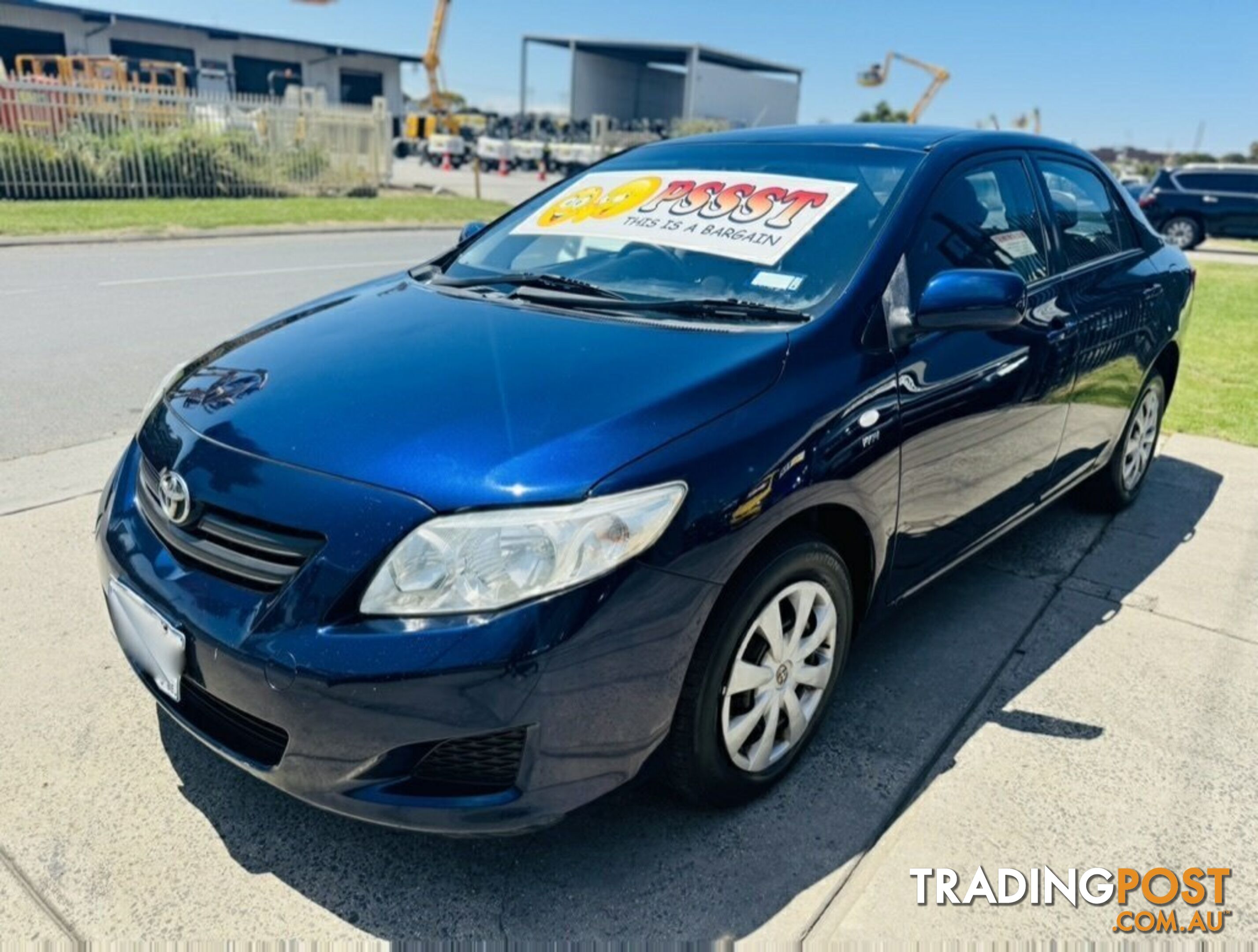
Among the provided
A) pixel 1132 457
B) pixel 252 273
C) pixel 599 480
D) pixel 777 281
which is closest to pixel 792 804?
pixel 599 480

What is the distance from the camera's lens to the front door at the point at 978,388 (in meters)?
2.87

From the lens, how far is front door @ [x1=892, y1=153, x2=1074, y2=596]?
287 centimetres

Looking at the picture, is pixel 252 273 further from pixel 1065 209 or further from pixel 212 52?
pixel 212 52

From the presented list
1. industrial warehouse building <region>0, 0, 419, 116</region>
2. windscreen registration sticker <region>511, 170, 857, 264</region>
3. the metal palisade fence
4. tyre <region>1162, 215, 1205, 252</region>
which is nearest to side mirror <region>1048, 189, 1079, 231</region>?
windscreen registration sticker <region>511, 170, 857, 264</region>

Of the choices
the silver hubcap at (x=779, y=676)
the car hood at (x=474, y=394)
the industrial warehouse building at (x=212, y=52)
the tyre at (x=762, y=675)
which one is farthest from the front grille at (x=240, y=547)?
the industrial warehouse building at (x=212, y=52)

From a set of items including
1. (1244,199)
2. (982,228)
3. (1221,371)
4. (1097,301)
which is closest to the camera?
(982,228)

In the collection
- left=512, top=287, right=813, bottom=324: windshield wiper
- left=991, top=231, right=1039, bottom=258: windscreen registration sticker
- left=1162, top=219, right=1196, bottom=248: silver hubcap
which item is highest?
left=991, top=231, right=1039, bottom=258: windscreen registration sticker

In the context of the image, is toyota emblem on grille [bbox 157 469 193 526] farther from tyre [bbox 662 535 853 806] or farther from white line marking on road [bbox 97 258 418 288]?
white line marking on road [bbox 97 258 418 288]

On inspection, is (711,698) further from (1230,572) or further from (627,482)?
(1230,572)

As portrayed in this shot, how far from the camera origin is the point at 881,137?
3.40 metres

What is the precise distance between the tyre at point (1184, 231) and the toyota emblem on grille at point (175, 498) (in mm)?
23572

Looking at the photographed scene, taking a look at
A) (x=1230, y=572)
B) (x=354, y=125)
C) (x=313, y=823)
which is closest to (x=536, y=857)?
(x=313, y=823)

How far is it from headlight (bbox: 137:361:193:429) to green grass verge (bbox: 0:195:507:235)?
11837 mm

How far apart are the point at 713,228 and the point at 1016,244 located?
3.94 ft
